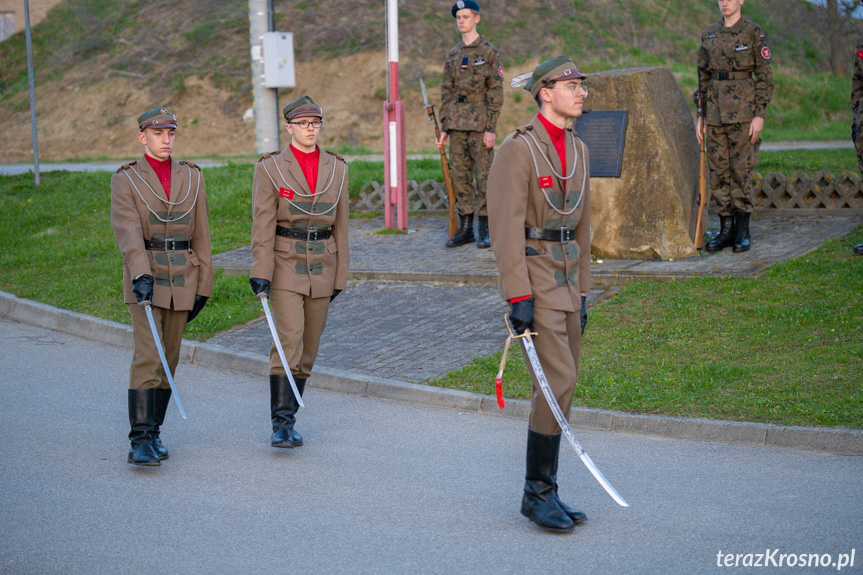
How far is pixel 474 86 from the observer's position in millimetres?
11422

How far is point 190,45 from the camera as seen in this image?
1692 inches

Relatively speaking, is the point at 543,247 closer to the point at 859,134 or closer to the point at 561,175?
the point at 561,175

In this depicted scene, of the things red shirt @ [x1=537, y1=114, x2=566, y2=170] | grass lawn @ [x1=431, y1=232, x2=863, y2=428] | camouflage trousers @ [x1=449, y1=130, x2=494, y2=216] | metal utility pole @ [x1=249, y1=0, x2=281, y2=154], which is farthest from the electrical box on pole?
red shirt @ [x1=537, y1=114, x2=566, y2=170]

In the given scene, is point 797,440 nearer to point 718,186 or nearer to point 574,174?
point 574,174

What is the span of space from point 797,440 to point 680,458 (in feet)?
2.32

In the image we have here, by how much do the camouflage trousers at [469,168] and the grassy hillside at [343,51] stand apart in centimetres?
2183

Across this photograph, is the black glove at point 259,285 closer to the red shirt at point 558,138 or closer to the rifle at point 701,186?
the red shirt at point 558,138

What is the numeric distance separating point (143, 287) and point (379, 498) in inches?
72.4

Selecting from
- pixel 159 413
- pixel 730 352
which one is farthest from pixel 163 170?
pixel 730 352

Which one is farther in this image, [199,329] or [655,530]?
[199,329]

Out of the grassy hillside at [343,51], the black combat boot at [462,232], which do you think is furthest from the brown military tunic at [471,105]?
the grassy hillside at [343,51]

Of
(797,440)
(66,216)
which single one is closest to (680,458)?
(797,440)

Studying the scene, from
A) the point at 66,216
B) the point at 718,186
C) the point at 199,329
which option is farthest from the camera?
the point at 66,216

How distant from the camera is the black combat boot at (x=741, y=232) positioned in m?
10.7
